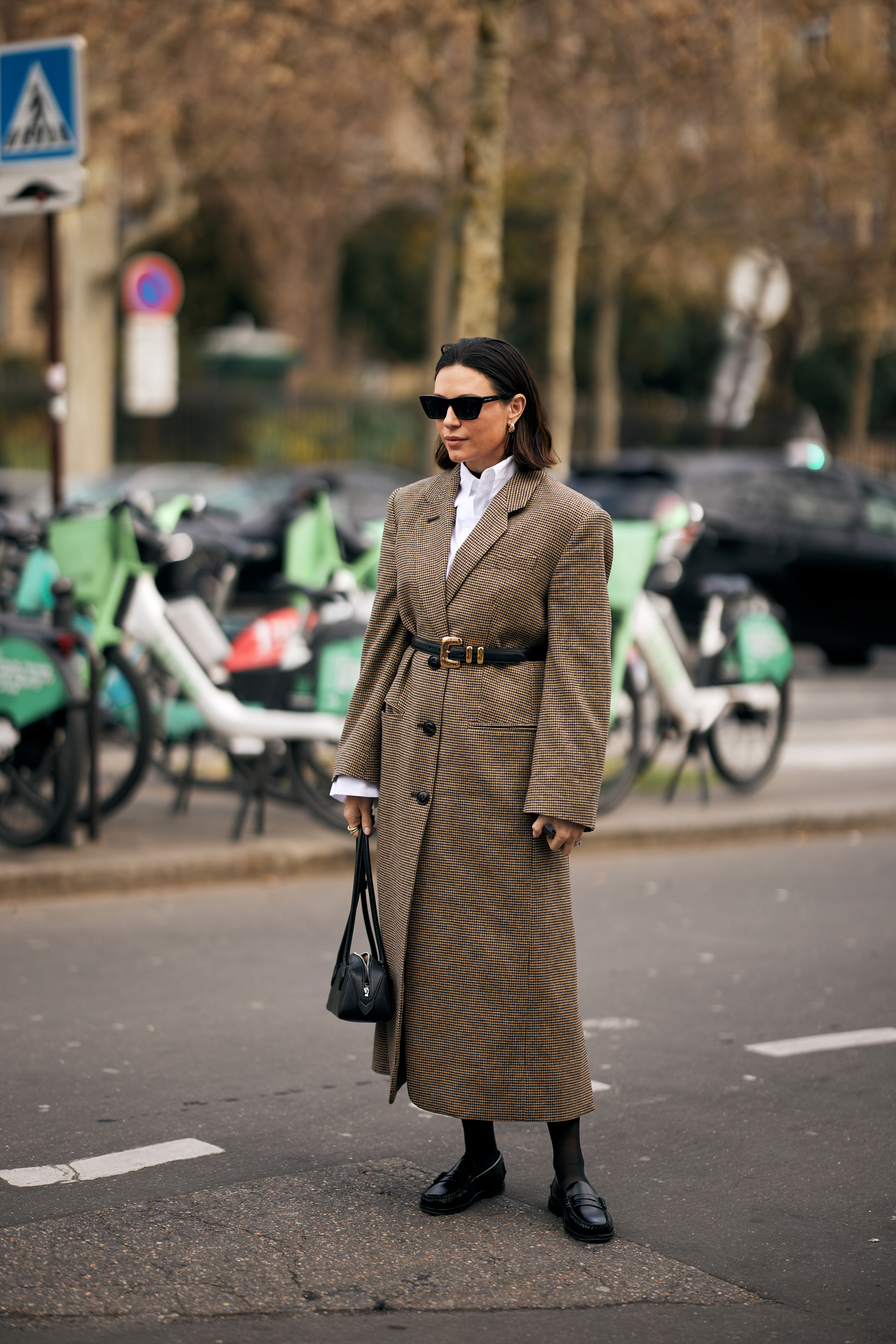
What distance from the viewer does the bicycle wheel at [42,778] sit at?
24.3 ft

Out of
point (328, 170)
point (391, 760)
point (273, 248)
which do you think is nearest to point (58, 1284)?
point (391, 760)

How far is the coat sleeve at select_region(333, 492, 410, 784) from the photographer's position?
4203 millimetres

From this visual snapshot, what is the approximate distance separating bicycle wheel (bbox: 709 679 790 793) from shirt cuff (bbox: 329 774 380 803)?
545 cm

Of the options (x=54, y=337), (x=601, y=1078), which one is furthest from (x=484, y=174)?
(x=601, y=1078)

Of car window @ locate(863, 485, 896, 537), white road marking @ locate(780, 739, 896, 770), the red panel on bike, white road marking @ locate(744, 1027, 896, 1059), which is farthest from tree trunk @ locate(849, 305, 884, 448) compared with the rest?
white road marking @ locate(744, 1027, 896, 1059)

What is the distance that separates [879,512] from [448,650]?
12.9 metres

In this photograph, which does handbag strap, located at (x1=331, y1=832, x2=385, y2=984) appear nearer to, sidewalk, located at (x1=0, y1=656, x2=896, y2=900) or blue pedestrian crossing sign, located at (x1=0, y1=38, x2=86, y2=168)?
sidewalk, located at (x1=0, y1=656, x2=896, y2=900)

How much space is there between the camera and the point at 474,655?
159 inches

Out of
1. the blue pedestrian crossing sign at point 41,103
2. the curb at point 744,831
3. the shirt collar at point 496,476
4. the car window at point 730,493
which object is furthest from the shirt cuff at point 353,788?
the car window at point 730,493

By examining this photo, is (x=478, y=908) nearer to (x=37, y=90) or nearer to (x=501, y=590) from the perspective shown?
(x=501, y=590)

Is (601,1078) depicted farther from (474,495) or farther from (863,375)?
(863,375)

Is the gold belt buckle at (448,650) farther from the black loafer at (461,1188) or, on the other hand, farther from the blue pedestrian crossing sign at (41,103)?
the blue pedestrian crossing sign at (41,103)

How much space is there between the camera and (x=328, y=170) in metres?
29.3

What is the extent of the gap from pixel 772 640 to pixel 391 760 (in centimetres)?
559
